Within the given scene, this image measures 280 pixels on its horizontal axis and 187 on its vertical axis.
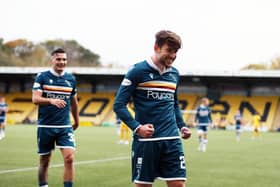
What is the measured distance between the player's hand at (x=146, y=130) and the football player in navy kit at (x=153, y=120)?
113 mm

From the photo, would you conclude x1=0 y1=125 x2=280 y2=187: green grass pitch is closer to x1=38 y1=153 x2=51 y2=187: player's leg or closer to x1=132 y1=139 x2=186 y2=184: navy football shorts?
x1=38 y1=153 x2=51 y2=187: player's leg

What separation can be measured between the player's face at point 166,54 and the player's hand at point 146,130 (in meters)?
0.67

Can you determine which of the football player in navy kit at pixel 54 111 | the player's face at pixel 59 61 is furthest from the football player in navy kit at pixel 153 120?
the player's face at pixel 59 61

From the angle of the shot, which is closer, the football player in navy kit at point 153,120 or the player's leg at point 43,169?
the football player in navy kit at point 153,120

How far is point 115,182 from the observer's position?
10.6 m

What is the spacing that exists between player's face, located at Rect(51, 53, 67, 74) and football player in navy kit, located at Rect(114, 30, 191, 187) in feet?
10.0

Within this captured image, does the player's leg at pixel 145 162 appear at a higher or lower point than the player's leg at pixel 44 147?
higher

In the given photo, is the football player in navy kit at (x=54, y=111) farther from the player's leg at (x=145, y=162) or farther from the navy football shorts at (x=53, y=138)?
the player's leg at (x=145, y=162)

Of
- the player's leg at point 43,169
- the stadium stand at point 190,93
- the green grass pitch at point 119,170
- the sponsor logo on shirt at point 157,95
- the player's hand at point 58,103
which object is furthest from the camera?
the stadium stand at point 190,93

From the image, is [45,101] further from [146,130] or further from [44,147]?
[146,130]

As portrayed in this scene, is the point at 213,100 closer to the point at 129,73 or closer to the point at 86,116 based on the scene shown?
the point at 86,116

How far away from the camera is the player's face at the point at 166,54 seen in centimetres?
544

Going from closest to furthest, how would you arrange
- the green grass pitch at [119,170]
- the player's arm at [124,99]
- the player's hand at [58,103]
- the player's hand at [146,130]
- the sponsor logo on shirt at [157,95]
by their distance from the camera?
the player's hand at [146,130] → the player's arm at [124,99] → the sponsor logo on shirt at [157,95] → the player's hand at [58,103] → the green grass pitch at [119,170]

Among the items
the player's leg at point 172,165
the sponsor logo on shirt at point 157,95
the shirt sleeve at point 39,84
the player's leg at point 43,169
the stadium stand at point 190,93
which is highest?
the sponsor logo on shirt at point 157,95
